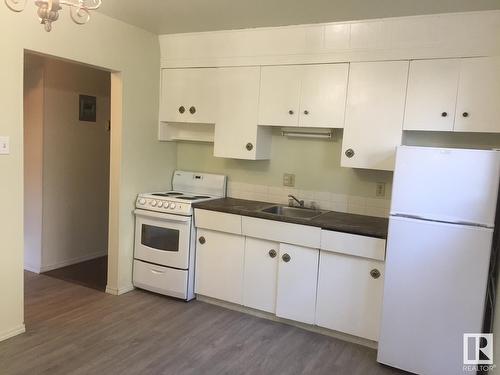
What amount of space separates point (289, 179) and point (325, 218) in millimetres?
669

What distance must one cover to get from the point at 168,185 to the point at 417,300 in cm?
259

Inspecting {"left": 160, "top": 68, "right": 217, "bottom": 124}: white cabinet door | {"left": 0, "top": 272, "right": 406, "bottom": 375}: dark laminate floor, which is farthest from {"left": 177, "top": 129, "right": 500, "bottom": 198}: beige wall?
{"left": 0, "top": 272, "right": 406, "bottom": 375}: dark laminate floor

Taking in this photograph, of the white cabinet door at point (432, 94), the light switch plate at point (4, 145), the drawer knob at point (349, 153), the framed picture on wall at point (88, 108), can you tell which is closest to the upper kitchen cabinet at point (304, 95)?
the drawer knob at point (349, 153)

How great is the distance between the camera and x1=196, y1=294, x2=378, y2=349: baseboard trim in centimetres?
307

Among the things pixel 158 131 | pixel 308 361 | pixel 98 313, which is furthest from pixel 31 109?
pixel 308 361

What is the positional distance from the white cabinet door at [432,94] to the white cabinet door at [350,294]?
1.04 m

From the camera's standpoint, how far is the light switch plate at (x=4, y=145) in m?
2.69

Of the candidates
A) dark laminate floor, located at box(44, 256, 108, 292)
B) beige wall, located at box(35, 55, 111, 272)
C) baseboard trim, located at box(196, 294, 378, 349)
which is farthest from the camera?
beige wall, located at box(35, 55, 111, 272)

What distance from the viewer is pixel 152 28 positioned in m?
3.66

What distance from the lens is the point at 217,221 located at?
3490 mm

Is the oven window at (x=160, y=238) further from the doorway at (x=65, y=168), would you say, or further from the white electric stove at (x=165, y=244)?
the doorway at (x=65, y=168)

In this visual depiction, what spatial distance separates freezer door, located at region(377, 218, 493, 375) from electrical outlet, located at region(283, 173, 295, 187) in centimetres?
125

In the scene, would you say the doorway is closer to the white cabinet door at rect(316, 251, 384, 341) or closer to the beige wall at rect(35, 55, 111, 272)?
the beige wall at rect(35, 55, 111, 272)

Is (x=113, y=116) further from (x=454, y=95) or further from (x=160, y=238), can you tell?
(x=454, y=95)
